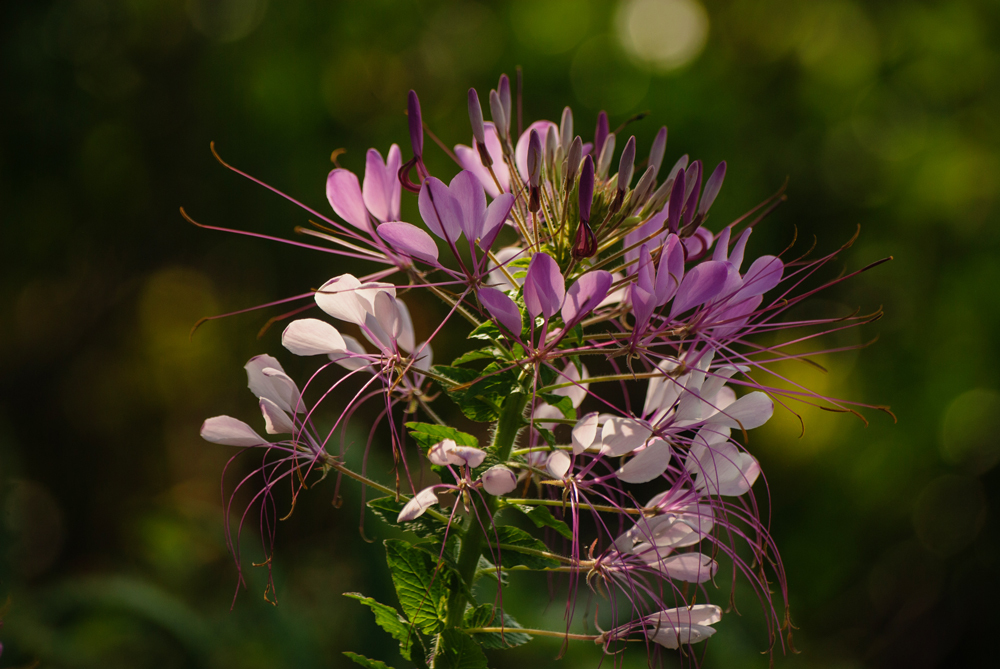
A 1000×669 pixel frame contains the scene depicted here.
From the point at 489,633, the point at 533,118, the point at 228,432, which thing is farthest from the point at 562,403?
the point at 533,118

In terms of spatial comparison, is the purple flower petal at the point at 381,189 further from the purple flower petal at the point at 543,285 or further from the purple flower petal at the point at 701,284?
the purple flower petal at the point at 701,284

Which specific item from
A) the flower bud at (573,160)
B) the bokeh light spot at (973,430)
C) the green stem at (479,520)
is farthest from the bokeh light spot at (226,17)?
the bokeh light spot at (973,430)

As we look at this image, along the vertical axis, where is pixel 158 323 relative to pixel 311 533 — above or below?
above

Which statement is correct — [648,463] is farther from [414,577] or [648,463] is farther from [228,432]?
[228,432]

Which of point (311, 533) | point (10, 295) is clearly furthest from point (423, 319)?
point (10, 295)

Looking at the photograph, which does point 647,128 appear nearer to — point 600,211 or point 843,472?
point 843,472

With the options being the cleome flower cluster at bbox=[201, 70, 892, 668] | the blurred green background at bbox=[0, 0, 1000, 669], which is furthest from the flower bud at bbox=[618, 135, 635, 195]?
the blurred green background at bbox=[0, 0, 1000, 669]

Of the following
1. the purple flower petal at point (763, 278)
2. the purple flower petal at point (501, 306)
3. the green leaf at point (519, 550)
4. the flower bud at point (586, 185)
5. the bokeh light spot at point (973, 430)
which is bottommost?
the bokeh light spot at point (973, 430)
